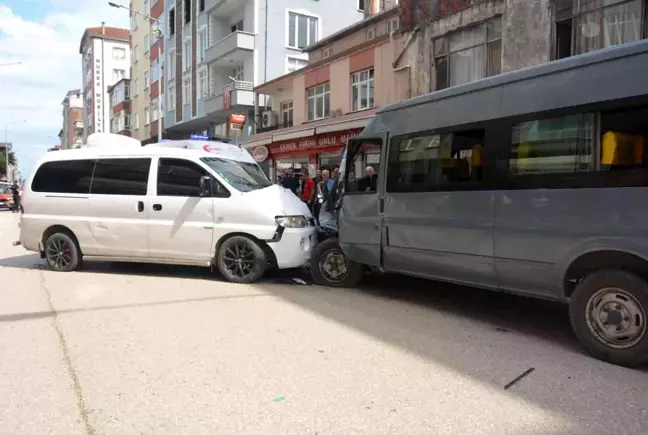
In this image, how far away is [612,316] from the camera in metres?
4.38

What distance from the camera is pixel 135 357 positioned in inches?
173

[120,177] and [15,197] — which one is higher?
[120,177]

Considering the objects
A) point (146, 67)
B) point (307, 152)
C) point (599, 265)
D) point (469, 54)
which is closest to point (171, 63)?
point (146, 67)

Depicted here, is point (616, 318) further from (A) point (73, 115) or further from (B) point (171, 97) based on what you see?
A: (A) point (73, 115)

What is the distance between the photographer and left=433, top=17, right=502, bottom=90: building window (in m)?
13.3

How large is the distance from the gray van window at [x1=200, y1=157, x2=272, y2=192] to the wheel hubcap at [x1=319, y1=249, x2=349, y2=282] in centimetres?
155

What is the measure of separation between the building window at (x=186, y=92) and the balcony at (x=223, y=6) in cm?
601

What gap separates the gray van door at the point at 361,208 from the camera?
6.62 m

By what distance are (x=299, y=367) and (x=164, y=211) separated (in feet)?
14.8

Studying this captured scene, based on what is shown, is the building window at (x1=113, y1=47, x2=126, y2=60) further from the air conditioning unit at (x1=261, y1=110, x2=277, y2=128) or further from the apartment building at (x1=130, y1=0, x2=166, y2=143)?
the air conditioning unit at (x1=261, y1=110, x2=277, y2=128)

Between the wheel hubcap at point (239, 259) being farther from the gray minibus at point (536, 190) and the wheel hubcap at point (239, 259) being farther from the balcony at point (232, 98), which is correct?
the balcony at point (232, 98)

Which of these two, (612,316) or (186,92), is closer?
(612,316)

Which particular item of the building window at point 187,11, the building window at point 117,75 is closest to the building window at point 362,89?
the building window at point 187,11

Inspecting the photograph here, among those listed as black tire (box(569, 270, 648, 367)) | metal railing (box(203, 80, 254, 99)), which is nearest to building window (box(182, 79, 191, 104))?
metal railing (box(203, 80, 254, 99))
